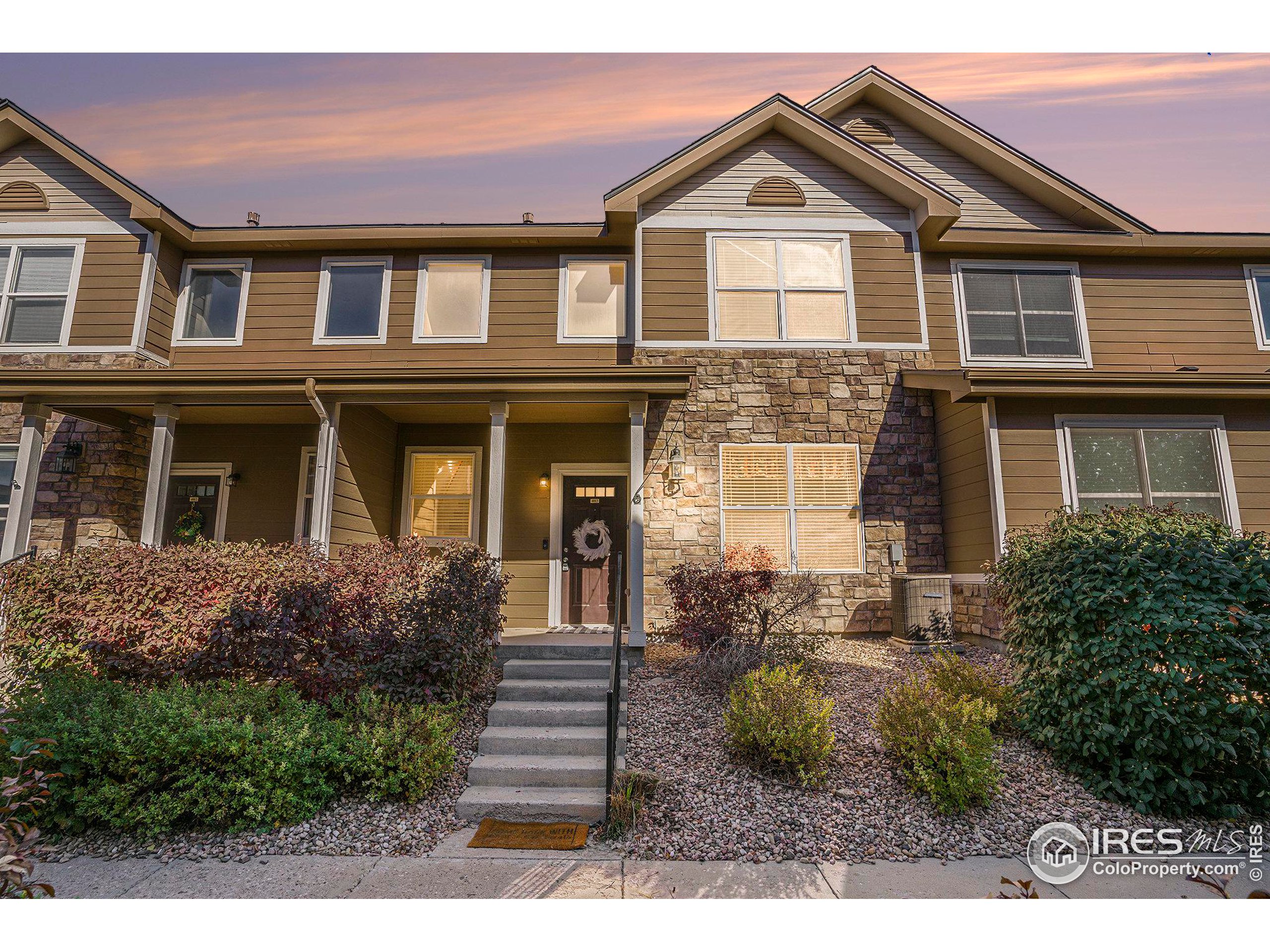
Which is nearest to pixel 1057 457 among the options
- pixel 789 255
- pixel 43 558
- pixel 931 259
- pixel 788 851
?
pixel 931 259

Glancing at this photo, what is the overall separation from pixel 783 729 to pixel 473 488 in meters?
5.97

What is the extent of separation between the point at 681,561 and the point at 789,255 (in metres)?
4.61

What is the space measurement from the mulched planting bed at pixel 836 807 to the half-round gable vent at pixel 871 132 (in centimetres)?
948

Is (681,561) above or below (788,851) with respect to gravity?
above

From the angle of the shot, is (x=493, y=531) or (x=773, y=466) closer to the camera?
(x=493, y=531)

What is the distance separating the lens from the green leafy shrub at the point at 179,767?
12.4ft

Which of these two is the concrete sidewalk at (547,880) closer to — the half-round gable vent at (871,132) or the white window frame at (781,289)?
the white window frame at (781,289)

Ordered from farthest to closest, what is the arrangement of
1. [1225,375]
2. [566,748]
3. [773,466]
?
[773,466] → [1225,375] → [566,748]

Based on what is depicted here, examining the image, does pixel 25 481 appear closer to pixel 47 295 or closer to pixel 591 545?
pixel 47 295

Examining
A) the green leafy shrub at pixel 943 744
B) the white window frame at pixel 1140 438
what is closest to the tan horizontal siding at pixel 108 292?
the green leafy shrub at pixel 943 744

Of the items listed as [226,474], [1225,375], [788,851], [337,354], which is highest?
[337,354]

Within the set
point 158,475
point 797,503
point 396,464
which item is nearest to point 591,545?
point 797,503

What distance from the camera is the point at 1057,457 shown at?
7.82 metres

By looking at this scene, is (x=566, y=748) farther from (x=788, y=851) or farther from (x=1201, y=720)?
(x=1201, y=720)
